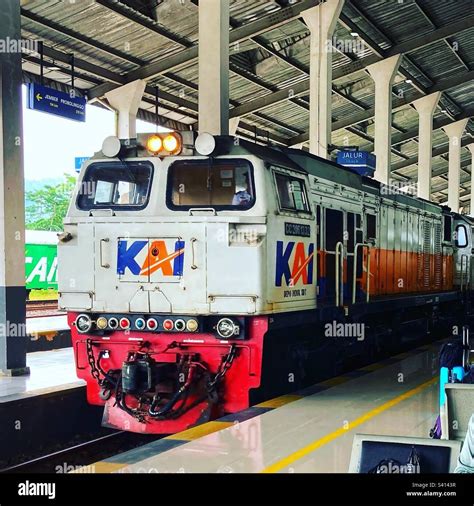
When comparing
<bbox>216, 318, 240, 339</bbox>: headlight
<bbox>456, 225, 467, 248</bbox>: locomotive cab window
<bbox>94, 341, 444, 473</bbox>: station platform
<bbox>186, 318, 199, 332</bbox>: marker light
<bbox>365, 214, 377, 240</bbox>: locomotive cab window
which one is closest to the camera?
<bbox>94, 341, 444, 473</bbox>: station platform

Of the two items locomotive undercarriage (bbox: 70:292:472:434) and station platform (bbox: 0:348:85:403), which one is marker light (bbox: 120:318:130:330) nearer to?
locomotive undercarriage (bbox: 70:292:472:434)

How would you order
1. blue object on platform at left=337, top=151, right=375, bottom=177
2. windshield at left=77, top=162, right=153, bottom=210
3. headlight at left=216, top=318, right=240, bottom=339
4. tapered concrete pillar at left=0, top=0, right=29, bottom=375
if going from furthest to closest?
blue object on platform at left=337, top=151, right=375, bottom=177, tapered concrete pillar at left=0, top=0, right=29, bottom=375, windshield at left=77, top=162, right=153, bottom=210, headlight at left=216, top=318, right=240, bottom=339

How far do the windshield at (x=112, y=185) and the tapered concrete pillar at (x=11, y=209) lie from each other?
2.15 metres

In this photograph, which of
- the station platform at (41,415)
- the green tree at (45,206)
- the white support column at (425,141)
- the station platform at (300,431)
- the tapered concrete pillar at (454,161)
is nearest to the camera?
the station platform at (300,431)

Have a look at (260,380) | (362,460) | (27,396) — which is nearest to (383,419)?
(260,380)

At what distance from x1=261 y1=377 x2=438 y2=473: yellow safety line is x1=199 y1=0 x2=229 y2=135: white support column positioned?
617 cm

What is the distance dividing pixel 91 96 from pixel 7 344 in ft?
38.5

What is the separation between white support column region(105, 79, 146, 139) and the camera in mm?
19391

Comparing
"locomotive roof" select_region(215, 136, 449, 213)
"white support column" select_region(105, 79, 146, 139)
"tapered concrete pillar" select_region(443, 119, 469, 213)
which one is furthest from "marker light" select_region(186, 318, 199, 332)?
"tapered concrete pillar" select_region(443, 119, 469, 213)

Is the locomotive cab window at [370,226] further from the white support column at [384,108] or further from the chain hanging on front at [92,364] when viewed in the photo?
the white support column at [384,108]

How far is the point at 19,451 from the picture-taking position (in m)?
7.95

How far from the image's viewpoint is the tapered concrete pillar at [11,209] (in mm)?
9742

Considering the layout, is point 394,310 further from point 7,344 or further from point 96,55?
point 96,55

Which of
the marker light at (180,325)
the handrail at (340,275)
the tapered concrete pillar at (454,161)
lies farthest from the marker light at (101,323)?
the tapered concrete pillar at (454,161)
